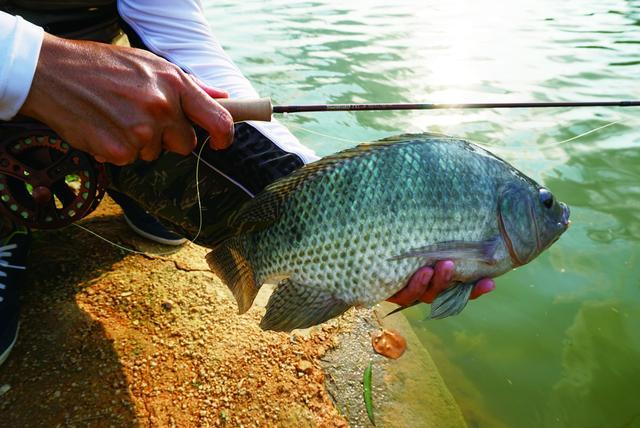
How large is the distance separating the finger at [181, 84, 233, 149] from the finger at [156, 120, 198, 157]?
0.04 meters

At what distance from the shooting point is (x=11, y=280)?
222 cm

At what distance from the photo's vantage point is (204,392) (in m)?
2.10

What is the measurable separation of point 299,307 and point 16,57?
1.21 meters

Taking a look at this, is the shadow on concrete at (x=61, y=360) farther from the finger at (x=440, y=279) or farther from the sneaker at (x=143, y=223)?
the finger at (x=440, y=279)

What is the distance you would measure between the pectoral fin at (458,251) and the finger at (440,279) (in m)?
0.03

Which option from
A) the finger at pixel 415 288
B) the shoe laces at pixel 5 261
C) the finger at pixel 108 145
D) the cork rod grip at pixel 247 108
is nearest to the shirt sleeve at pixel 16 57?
the finger at pixel 108 145

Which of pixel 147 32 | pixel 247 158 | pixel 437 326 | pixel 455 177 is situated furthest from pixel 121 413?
pixel 437 326

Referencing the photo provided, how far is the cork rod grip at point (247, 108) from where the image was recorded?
66.4 inches

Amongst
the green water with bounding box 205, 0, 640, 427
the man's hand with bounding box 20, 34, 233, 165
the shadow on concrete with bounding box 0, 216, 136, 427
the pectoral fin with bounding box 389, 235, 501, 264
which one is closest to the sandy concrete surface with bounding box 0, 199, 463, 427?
the shadow on concrete with bounding box 0, 216, 136, 427

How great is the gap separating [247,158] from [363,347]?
1222 mm

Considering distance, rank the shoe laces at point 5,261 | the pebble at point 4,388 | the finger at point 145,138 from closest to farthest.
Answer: the finger at point 145,138, the pebble at point 4,388, the shoe laces at point 5,261

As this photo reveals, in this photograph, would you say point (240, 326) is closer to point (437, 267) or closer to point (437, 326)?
point (437, 267)

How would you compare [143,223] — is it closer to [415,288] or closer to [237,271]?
[237,271]

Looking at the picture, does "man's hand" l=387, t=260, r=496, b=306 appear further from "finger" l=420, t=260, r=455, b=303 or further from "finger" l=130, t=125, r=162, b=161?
"finger" l=130, t=125, r=162, b=161
